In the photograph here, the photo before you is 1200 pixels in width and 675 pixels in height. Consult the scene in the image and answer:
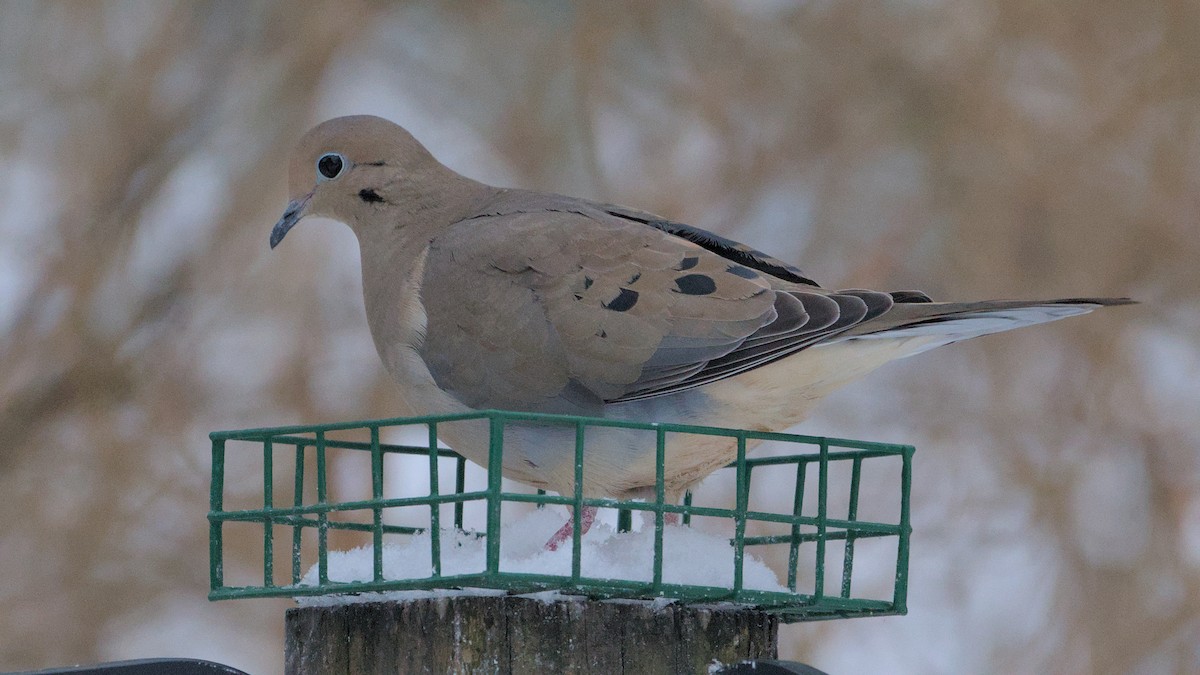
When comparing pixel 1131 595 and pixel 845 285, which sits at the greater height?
pixel 845 285

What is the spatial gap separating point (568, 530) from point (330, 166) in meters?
1.38

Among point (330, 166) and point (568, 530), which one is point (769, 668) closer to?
point (568, 530)

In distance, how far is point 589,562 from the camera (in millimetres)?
2564

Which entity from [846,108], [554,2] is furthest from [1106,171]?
[554,2]

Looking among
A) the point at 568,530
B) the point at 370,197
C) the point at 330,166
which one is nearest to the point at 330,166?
the point at 330,166

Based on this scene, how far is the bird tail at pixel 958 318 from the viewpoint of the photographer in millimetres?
2766

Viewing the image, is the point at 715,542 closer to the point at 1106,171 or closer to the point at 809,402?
the point at 809,402

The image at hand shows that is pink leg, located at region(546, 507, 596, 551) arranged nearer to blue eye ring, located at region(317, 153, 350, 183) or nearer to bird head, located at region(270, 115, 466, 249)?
bird head, located at region(270, 115, 466, 249)

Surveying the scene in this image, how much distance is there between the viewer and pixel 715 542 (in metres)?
2.86

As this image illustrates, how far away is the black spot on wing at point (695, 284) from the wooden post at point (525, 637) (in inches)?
28.3

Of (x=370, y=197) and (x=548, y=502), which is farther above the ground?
(x=370, y=197)

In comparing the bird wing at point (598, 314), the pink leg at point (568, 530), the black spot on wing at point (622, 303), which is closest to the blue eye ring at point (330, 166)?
the bird wing at point (598, 314)

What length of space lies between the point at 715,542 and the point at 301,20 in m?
3.85

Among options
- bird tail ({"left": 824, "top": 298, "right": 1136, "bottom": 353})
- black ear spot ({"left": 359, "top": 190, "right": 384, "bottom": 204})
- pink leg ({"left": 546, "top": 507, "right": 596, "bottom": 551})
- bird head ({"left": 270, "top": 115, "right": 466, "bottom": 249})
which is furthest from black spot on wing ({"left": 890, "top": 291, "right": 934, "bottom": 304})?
black ear spot ({"left": 359, "top": 190, "right": 384, "bottom": 204})
